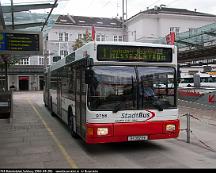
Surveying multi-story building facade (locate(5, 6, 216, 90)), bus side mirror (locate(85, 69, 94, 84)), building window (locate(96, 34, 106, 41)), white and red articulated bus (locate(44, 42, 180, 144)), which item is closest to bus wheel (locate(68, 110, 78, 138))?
white and red articulated bus (locate(44, 42, 180, 144))

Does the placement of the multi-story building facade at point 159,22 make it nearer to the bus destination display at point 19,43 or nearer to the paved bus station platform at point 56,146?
the bus destination display at point 19,43

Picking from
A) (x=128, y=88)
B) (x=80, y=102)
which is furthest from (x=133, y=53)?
(x=80, y=102)

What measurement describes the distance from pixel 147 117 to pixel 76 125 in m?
2.47

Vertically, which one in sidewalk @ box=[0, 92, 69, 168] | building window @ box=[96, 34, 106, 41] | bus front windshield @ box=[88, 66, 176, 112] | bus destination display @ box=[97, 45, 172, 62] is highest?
building window @ box=[96, 34, 106, 41]

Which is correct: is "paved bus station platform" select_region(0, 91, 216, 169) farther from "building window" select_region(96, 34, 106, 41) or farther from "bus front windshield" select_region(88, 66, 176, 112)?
"building window" select_region(96, 34, 106, 41)

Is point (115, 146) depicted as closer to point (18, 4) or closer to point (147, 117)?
point (147, 117)

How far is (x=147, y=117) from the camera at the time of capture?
8742 millimetres

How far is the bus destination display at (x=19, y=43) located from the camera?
1486 centimetres

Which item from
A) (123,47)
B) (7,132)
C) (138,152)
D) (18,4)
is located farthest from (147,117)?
(18,4)

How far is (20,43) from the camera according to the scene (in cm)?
1524

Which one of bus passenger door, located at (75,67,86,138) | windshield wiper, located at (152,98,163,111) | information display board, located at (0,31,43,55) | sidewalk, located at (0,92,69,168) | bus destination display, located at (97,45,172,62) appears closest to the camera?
sidewalk, located at (0,92,69,168)

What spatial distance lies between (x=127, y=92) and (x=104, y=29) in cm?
6071

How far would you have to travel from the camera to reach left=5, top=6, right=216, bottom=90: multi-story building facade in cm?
6162

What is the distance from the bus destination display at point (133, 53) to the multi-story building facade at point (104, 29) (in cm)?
5173
